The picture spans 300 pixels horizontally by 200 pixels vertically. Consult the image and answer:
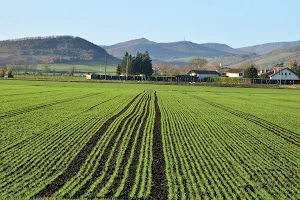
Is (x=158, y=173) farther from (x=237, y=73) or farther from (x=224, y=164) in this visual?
(x=237, y=73)

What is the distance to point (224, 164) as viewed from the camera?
13.4 meters

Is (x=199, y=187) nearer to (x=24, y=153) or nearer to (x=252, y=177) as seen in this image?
(x=252, y=177)

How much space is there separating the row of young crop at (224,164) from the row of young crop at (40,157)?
3385 millimetres

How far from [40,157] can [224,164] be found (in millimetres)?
6018

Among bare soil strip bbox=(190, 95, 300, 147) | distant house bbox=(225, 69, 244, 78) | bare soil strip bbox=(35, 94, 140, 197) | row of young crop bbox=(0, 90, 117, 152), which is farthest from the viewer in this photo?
distant house bbox=(225, 69, 244, 78)

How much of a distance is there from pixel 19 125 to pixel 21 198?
1146cm

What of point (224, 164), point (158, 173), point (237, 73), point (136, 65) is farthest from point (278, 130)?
point (237, 73)

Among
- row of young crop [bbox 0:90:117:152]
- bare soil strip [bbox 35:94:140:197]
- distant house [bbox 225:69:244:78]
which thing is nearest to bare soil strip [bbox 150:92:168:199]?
bare soil strip [bbox 35:94:140:197]

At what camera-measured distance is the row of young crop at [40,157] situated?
33.8 feet

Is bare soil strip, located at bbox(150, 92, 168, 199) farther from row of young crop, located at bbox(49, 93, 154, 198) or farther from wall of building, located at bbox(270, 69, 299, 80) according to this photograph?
wall of building, located at bbox(270, 69, 299, 80)

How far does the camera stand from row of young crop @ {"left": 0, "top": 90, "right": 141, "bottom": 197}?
10.3 meters

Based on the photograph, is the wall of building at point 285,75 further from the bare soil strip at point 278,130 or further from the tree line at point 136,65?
the bare soil strip at point 278,130

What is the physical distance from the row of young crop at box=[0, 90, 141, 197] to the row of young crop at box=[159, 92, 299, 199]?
3.38 meters

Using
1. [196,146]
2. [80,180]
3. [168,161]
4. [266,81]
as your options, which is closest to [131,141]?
[196,146]
